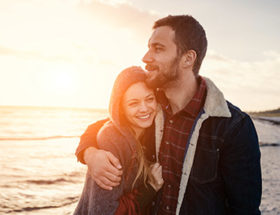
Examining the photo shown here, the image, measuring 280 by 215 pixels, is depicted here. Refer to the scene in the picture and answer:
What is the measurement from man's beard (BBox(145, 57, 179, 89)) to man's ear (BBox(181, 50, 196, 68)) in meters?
0.12

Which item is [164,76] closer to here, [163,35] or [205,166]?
[163,35]

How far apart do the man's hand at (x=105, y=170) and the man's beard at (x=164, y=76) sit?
1.01 meters

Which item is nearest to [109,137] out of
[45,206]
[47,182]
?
[45,206]

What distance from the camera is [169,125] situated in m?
3.13

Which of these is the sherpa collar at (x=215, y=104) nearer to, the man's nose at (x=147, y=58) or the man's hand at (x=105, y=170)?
the man's nose at (x=147, y=58)

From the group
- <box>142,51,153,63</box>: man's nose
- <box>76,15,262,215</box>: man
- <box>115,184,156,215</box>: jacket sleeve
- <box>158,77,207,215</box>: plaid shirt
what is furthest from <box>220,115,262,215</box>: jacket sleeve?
<box>142,51,153,63</box>: man's nose

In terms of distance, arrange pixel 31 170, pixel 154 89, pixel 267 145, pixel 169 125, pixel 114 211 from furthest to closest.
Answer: pixel 267 145
pixel 31 170
pixel 154 89
pixel 169 125
pixel 114 211

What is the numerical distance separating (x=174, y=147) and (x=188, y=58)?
1175 millimetres

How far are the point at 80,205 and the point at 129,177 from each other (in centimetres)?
58

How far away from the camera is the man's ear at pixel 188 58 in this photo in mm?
3432

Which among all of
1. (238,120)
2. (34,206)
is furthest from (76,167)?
(238,120)

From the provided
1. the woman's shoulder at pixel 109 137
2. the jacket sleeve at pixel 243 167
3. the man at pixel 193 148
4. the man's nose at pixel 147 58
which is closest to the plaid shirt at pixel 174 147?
the man at pixel 193 148

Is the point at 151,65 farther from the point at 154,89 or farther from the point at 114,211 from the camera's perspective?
the point at 114,211

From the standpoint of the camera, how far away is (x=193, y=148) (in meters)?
2.85
